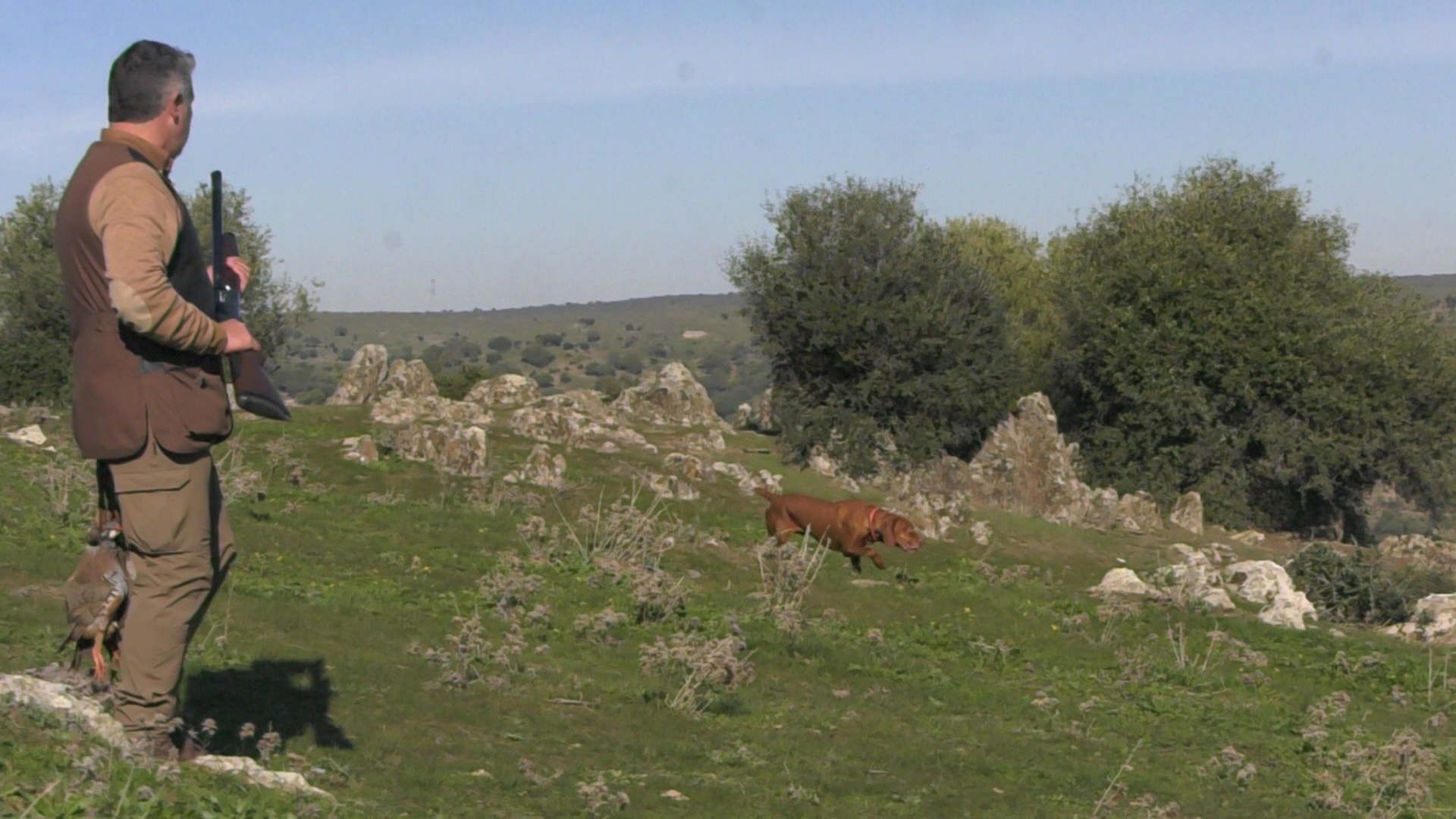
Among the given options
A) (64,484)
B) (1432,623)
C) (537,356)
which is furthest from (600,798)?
(537,356)

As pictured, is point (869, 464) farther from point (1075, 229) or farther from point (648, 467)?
point (1075, 229)

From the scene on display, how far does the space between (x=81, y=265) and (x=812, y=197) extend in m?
39.7

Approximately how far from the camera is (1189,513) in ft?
129

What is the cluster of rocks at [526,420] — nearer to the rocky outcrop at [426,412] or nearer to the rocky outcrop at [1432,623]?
the rocky outcrop at [426,412]

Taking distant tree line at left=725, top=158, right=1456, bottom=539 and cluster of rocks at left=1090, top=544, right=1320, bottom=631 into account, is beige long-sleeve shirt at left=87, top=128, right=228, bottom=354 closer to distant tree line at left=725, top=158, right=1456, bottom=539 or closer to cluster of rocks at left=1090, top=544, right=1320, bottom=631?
cluster of rocks at left=1090, top=544, right=1320, bottom=631

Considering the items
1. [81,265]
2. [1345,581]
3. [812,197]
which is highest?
[812,197]

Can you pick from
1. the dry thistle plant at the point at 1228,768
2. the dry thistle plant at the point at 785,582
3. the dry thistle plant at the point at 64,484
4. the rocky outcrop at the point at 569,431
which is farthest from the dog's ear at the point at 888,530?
the rocky outcrop at the point at 569,431

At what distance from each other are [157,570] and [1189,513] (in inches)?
1442

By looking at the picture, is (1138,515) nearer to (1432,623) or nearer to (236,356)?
(1432,623)

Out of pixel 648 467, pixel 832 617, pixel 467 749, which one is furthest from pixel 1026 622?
pixel 648 467

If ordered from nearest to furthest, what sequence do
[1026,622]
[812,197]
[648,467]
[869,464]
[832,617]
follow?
[832,617] → [1026,622] → [648,467] → [869,464] → [812,197]

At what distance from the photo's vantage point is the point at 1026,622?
16.5m

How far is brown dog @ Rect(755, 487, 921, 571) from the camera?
17.6 meters

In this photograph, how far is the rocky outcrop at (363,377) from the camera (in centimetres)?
4144
